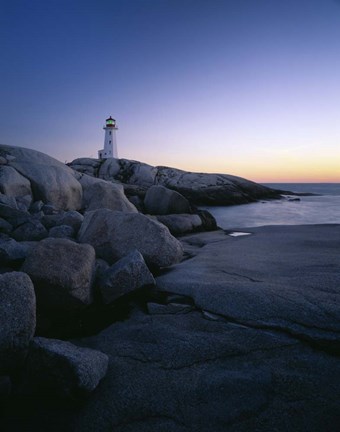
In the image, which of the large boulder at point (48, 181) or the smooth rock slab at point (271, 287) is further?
the large boulder at point (48, 181)

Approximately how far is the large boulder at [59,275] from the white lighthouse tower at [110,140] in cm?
3952

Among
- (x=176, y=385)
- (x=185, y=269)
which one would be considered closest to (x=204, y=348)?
(x=176, y=385)

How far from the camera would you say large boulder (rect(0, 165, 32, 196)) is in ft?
24.3

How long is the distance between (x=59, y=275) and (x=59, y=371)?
1126 millimetres

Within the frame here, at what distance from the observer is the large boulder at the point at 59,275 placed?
257 cm

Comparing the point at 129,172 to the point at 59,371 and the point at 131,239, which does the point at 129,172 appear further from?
the point at 59,371

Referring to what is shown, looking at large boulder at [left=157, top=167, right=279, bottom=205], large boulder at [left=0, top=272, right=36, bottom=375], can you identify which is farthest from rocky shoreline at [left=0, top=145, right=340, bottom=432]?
large boulder at [left=157, top=167, right=279, bottom=205]

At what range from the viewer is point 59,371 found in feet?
5.15

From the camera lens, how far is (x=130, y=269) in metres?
2.88

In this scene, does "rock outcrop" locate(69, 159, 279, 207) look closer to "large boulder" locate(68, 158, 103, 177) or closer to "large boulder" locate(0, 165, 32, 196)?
"large boulder" locate(68, 158, 103, 177)

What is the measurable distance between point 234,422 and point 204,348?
1.99ft

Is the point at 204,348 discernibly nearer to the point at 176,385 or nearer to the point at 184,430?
the point at 176,385

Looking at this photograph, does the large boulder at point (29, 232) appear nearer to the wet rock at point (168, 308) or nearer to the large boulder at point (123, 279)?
the large boulder at point (123, 279)

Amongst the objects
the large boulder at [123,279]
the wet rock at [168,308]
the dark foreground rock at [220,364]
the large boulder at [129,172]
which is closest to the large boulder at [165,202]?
the dark foreground rock at [220,364]
